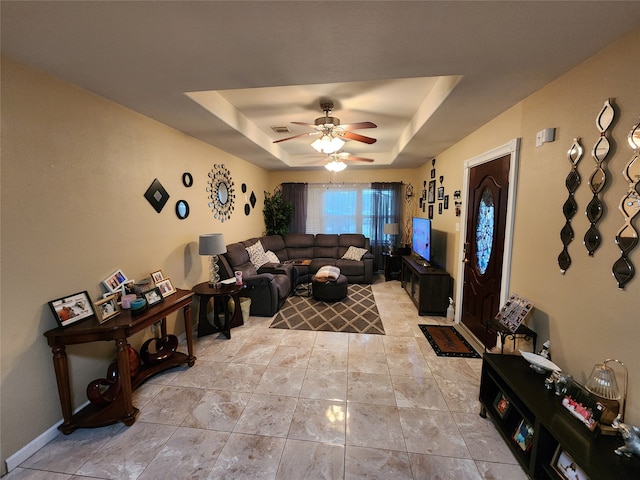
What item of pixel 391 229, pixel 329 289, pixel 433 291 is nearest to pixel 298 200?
pixel 391 229

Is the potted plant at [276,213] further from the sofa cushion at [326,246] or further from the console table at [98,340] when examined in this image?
the console table at [98,340]

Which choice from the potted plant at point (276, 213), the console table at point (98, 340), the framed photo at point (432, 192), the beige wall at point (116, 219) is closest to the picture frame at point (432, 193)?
the framed photo at point (432, 192)

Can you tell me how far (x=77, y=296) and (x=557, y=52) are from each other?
3465 millimetres

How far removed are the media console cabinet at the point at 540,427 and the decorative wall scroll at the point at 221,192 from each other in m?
3.57

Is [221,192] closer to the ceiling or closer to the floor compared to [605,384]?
closer to the ceiling

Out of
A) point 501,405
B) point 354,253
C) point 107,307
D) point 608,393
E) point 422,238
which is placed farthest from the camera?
point 354,253

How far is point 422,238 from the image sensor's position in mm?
4336

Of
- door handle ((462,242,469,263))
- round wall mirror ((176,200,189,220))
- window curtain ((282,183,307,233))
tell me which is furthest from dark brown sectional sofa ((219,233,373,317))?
door handle ((462,242,469,263))

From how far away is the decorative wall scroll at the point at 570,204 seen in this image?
162 cm

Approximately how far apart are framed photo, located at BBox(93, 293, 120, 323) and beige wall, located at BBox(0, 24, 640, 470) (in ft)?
0.65

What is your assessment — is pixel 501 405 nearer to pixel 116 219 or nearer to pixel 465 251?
pixel 465 251

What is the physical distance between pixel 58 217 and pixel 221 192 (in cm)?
223

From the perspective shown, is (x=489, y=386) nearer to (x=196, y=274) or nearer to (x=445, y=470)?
(x=445, y=470)

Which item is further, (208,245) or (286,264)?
(286,264)
